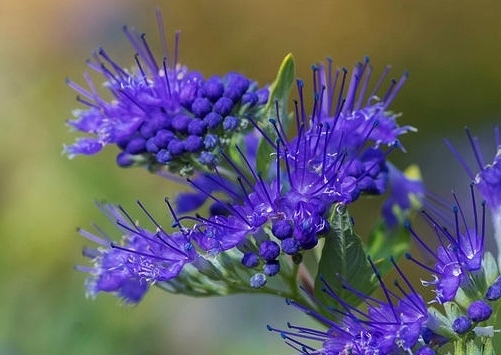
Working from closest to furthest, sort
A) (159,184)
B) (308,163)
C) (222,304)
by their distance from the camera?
(308,163) < (222,304) < (159,184)

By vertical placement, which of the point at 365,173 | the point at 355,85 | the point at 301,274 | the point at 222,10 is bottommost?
the point at 301,274

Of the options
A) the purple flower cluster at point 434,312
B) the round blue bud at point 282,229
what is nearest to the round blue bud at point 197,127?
the round blue bud at point 282,229

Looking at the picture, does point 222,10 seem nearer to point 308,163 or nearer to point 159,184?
point 159,184

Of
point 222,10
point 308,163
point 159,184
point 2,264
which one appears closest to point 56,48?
point 222,10

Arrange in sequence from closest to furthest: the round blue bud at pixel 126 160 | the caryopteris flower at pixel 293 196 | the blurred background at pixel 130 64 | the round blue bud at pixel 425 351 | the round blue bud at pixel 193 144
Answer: the round blue bud at pixel 425 351 → the caryopteris flower at pixel 293 196 → the round blue bud at pixel 193 144 → the round blue bud at pixel 126 160 → the blurred background at pixel 130 64

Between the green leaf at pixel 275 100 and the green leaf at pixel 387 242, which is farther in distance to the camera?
the green leaf at pixel 387 242

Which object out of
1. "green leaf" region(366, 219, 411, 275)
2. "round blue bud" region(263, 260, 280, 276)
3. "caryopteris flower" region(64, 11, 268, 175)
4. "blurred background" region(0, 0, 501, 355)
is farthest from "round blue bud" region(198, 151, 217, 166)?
"blurred background" region(0, 0, 501, 355)

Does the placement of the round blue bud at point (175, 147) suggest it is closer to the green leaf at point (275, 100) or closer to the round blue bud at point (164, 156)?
the round blue bud at point (164, 156)

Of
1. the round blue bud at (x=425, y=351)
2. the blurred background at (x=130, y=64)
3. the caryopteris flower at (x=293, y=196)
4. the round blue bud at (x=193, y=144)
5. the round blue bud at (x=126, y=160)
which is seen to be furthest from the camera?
the blurred background at (x=130, y=64)
